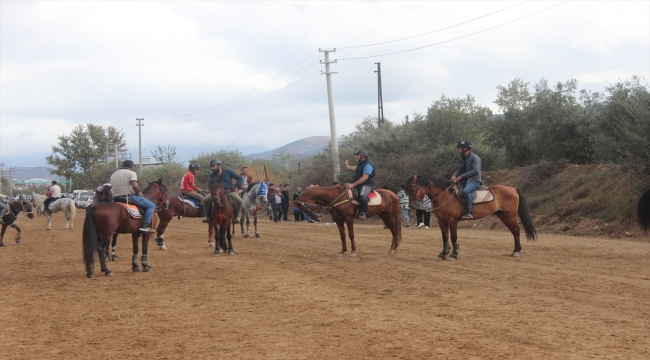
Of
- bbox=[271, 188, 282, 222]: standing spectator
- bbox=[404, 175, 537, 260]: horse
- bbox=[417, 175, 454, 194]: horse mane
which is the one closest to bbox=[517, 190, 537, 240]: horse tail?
bbox=[404, 175, 537, 260]: horse

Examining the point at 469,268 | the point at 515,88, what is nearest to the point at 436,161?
the point at 515,88

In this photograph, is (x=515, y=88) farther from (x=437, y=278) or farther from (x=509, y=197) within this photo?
(x=437, y=278)

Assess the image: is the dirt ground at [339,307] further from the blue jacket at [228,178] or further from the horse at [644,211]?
the blue jacket at [228,178]

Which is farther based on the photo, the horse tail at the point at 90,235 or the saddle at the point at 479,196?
the saddle at the point at 479,196

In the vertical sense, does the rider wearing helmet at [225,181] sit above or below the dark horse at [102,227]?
above

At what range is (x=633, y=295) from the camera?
987cm

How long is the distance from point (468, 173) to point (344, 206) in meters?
2.87

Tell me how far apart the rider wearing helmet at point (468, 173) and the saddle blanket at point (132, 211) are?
6600mm

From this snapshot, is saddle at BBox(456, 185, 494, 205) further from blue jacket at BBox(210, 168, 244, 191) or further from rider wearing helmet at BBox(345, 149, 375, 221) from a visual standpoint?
blue jacket at BBox(210, 168, 244, 191)

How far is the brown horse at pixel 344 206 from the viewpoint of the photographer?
602 inches

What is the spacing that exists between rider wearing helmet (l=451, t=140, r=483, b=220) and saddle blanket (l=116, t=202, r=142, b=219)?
260 inches

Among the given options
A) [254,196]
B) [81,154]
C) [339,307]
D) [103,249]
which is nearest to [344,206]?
[103,249]

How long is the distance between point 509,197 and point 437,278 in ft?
13.6

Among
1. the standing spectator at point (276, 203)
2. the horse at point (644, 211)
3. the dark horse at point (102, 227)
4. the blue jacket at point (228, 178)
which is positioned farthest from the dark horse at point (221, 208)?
the standing spectator at point (276, 203)
